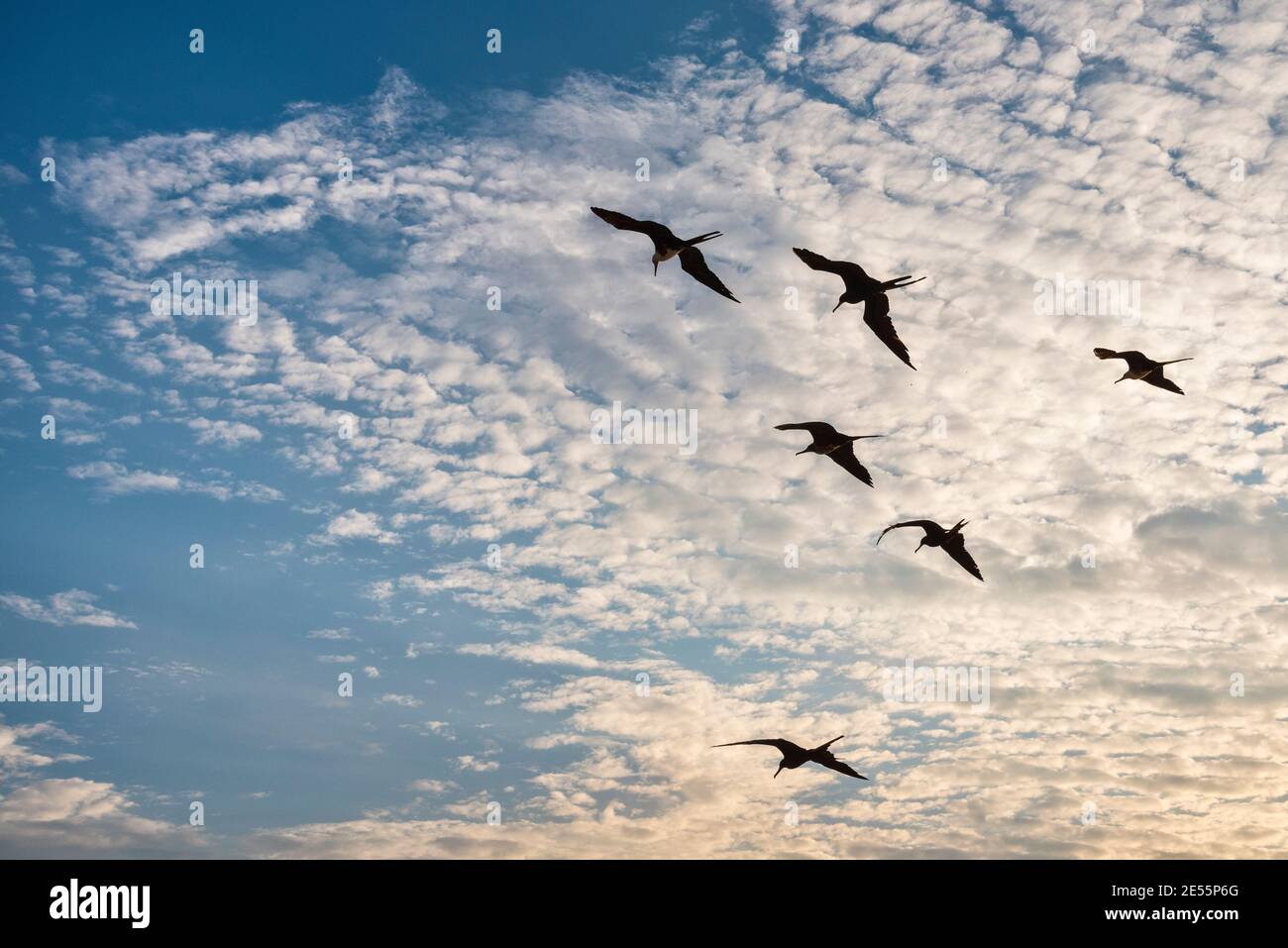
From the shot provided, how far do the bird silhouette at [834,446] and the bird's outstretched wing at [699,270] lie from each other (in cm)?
400

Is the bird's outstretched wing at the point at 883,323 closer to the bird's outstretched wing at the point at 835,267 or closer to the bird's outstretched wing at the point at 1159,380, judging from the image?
the bird's outstretched wing at the point at 835,267

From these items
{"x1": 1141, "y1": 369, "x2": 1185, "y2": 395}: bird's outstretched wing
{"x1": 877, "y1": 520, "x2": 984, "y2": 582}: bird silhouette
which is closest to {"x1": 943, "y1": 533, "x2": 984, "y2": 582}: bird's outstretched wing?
{"x1": 877, "y1": 520, "x2": 984, "y2": 582}: bird silhouette

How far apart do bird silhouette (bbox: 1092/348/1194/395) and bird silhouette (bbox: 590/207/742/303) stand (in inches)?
402

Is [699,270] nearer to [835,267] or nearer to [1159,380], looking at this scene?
[835,267]

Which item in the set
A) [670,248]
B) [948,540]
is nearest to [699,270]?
[670,248]

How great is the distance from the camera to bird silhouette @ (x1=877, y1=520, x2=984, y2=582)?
27.3 meters

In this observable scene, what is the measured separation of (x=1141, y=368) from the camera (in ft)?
89.5

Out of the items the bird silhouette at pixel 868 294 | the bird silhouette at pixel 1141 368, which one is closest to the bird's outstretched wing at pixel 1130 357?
the bird silhouette at pixel 1141 368

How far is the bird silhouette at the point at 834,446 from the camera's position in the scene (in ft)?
→ 88.3

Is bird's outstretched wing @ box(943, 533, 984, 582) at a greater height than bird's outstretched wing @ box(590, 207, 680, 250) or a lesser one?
lesser

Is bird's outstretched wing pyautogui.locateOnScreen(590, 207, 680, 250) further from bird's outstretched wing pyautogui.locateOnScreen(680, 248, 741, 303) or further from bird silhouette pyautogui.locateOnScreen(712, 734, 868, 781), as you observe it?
bird silhouette pyautogui.locateOnScreen(712, 734, 868, 781)

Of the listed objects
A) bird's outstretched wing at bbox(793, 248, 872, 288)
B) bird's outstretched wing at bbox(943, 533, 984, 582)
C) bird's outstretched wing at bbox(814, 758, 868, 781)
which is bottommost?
bird's outstretched wing at bbox(814, 758, 868, 781)
